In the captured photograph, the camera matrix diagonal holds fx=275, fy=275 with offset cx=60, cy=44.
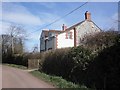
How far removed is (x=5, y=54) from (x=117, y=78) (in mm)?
66717

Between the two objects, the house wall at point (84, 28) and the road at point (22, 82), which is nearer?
the road at point (22, 82)

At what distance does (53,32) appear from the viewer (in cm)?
6506

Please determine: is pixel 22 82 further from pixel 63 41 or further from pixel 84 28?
pixel 63 41

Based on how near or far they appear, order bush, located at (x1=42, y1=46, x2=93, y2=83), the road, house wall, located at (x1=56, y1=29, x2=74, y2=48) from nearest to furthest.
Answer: the road, bush, located at (x1=42, y1=46, x2=93, y2=83), house wall, located at (x1=56, y1=29, x2=74, y2=48)

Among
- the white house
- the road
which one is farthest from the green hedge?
the white house

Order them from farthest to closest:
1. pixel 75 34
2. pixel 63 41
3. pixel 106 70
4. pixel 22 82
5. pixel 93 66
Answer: pixel 63 41 < pixel 75 34 < pixel 22 82 < pixel 93 66 < pixel 106 70

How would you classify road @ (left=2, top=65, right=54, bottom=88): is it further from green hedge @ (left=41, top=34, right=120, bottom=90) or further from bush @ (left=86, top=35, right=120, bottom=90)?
bush @ (left=86, top=35, right=120, bottom=90)

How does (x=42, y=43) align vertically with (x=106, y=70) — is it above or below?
above

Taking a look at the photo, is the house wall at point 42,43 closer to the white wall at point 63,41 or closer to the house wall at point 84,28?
the white wall at point 63,41

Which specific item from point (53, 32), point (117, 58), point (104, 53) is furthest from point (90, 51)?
point (53, 32)

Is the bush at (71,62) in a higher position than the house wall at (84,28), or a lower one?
lower

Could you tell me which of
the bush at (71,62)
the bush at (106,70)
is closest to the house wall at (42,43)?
the bush at (71,62)

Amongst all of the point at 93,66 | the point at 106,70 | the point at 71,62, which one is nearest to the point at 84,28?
the point at 71,62

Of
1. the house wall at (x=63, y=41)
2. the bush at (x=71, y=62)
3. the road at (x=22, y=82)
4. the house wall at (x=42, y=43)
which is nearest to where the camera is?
the road at (x=22, y=82)
